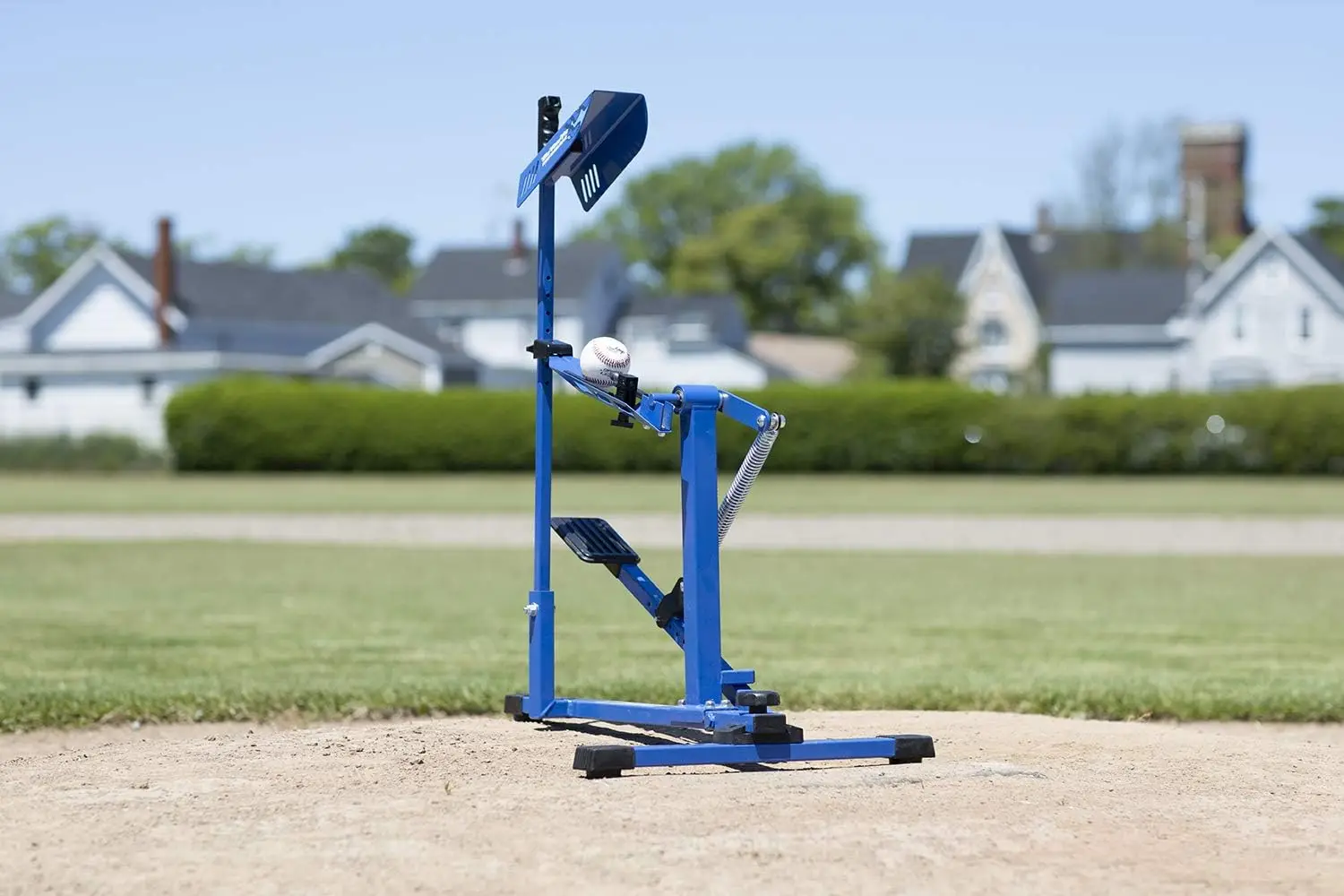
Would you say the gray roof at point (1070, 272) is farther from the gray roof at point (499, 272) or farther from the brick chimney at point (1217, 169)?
the gray roof at point (499, 272)

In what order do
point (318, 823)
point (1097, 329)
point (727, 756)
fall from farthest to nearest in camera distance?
1. point (1097, 329)
2. point (727, 756)
3. point (318, 823)

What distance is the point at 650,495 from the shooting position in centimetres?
3703

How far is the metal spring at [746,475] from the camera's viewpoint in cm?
664

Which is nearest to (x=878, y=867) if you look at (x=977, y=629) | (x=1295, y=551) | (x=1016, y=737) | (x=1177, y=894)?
(x=1177, y=894)

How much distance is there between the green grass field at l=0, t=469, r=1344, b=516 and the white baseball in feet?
74.3

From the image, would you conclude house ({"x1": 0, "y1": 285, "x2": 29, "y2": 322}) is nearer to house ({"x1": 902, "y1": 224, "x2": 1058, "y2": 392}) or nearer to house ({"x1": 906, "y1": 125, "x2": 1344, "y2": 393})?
house ({"x1": 902, "y1": 224, "x2": 1058, "y2": 392})

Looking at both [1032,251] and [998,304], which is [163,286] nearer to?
[998,304]

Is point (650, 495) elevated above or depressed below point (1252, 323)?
below

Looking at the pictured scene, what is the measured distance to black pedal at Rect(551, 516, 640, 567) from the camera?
6.90 m

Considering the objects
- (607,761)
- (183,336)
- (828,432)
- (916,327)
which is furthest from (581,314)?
(607,761)

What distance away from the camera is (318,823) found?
548 cm

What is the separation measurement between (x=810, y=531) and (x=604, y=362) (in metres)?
19.3

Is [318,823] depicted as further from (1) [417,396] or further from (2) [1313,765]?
(1) [417,396]

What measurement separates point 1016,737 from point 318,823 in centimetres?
331
